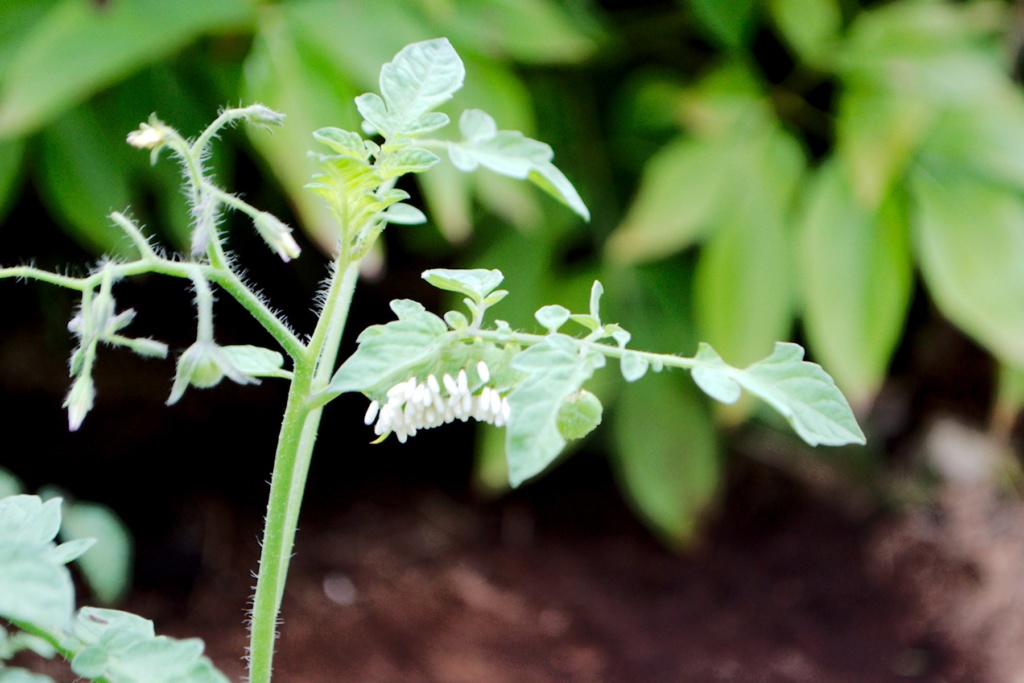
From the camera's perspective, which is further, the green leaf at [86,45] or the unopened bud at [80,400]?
the green leaf at [86,45]

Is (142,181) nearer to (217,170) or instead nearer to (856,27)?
(217,170)

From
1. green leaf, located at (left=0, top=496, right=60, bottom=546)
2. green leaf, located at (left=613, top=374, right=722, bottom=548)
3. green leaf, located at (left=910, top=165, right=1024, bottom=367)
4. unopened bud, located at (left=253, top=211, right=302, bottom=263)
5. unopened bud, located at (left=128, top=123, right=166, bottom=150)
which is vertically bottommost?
green leaf, located at (left=613, top=374, right=722, bottom=548)

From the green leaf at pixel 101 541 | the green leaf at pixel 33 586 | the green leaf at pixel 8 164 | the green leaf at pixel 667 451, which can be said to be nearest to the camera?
the green leaf at pixel 33 586

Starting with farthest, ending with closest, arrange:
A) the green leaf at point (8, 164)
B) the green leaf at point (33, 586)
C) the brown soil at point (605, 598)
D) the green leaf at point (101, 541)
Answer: the brown soil at point (605, 598)
the green leaf at point (8, 164)
the green leaf at point (101, 541)
the green leaf at point (33, 586)

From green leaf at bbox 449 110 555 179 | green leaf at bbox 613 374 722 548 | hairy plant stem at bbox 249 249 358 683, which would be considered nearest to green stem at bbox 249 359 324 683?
hairy plant stem at bbox 249 249 358 683

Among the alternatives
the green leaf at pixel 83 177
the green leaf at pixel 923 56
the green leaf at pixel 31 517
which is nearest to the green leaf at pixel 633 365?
the green leaf at pixel 31 517

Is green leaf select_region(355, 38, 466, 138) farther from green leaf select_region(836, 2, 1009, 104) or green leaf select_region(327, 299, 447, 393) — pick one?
green leaf select_region(836, 2, 1009, 104)

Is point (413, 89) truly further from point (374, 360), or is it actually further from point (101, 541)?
point (101, 541)

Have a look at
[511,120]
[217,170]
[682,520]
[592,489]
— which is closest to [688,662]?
[682,520]

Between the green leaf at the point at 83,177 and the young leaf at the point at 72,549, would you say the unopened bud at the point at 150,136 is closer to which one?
the young leaf at the point at 72,549
